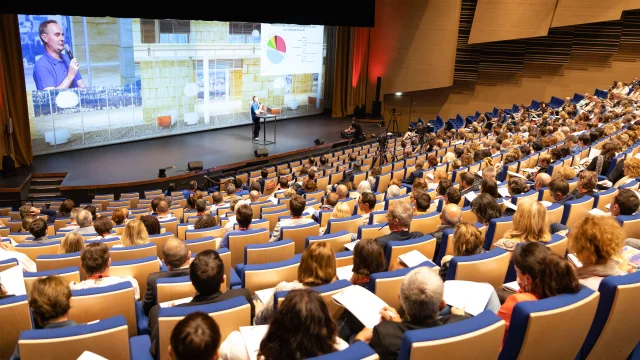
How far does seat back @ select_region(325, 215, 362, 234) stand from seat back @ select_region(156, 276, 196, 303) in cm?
202

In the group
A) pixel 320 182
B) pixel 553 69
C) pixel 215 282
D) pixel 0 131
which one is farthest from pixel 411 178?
pixel 553 69

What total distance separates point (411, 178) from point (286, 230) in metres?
4.08

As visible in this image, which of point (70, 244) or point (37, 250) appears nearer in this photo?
point (70, 244)

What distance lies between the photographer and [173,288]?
3201mm

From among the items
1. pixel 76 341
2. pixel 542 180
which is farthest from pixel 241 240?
pixel 542 180

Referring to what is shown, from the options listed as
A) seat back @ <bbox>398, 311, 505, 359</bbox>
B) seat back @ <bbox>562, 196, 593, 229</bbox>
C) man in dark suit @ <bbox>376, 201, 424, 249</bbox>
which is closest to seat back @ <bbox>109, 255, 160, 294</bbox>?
man in dark suit @ <bbox>376, 201, 424, 249</bbox>

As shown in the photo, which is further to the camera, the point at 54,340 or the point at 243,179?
the point at 243,179

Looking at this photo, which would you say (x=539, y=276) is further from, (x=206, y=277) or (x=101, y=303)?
(x=101, y=303)

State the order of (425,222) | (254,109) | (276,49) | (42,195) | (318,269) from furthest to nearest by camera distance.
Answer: (276,49), (254,109), (42,195), (425,222), (318,269)

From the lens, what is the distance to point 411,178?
28.0 ft

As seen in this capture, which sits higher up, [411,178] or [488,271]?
[488,271]

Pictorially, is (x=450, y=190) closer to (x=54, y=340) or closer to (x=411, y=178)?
(x=411, y=178)

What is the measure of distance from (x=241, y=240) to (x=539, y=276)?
2.94 meters

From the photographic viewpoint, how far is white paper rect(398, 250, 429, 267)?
336 cm
